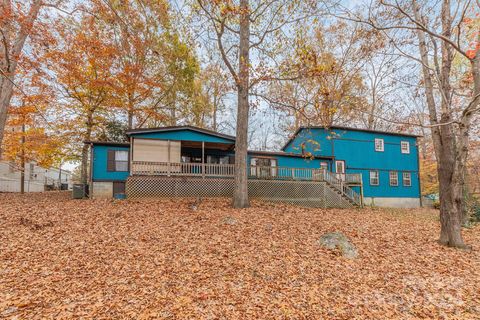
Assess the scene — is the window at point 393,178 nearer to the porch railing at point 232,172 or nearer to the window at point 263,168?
the porch railing at point 232,172

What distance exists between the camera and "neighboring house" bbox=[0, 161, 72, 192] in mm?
19641

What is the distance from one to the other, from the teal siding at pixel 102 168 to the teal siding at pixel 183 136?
290 cm

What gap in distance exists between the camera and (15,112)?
16.5m

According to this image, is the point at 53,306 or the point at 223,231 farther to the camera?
the point at 223,231

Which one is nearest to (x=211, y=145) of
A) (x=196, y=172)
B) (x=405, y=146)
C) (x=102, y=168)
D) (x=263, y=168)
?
(x=196, y=172)

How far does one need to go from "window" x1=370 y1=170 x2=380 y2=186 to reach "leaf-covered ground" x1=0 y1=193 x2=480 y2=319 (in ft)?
38.3

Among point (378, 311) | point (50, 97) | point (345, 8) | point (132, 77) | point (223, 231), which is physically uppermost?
point (132, 77)

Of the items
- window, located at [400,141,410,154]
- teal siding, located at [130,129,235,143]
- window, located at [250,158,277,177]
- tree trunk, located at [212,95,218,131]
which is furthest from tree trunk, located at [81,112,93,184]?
window, located at [400,141,410,154]

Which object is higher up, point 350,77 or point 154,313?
point 350,77

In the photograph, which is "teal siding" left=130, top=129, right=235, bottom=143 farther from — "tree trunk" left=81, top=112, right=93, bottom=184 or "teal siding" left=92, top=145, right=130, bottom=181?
"tree trunk" left=81, top=112, right=93, bottom=184

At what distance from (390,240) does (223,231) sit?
5.04 meters

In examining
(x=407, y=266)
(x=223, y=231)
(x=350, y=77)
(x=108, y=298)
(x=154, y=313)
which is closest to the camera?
(x=154, y=313)

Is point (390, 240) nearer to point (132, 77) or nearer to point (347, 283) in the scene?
point (347, 283)

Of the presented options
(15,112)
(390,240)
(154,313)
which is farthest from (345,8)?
(15,112)
